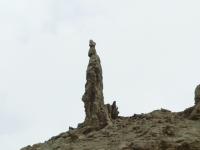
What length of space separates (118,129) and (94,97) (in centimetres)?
336

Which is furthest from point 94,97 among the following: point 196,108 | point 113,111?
point 196,108

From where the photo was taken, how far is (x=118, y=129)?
179 feet

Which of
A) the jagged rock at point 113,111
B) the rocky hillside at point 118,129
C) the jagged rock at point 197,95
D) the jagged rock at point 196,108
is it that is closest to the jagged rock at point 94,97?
the rocky hillside at point 118,129

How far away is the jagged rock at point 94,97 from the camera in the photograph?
55.7m

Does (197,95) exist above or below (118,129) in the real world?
above

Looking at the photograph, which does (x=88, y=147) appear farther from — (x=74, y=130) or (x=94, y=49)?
(x=94, y=49)

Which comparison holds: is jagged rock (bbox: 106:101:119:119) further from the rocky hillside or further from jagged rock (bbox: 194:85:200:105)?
jagged rock (bbox: 194:85:200:105)

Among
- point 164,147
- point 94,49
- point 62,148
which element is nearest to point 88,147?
point 62,148

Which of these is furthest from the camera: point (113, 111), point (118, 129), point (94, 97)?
point (113, 111)

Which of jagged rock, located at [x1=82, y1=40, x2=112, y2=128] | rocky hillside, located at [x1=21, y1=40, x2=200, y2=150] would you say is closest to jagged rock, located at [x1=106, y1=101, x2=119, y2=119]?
rocky hillside, located at [x1=21, y1=40, x2=200, y2=150]

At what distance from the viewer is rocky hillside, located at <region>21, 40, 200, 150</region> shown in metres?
49.2

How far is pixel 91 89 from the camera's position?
56.9 m

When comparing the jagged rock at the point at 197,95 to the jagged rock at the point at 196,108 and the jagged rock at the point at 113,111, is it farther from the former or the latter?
the jagged rock at the point at 113,111

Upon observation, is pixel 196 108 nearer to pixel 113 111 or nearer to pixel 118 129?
pixel 118 129
